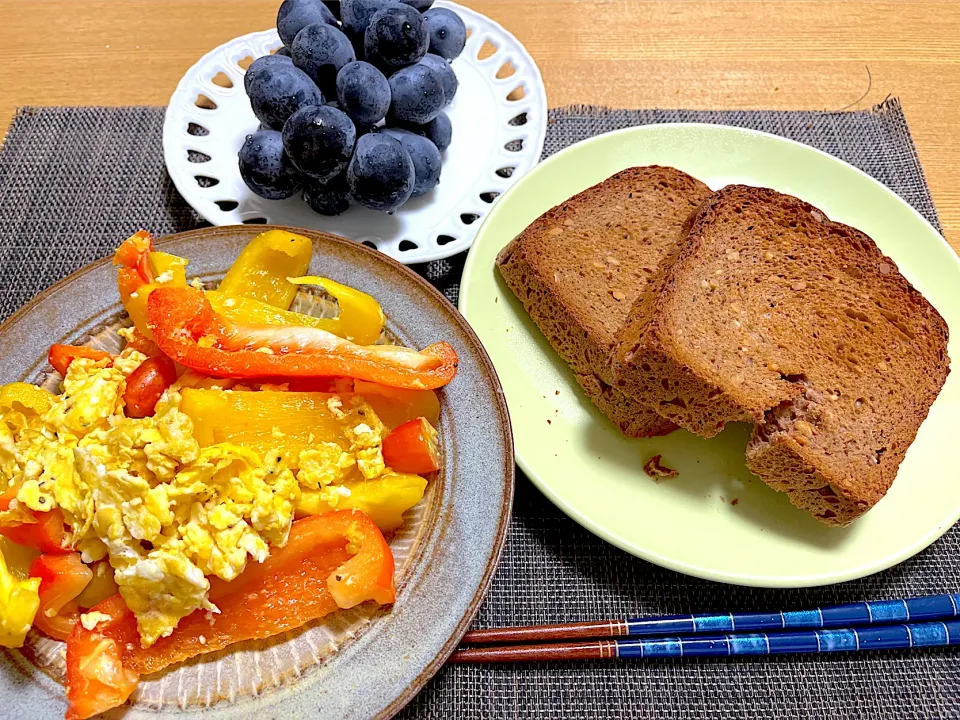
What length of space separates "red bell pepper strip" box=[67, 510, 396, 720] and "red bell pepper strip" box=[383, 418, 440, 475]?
0.33ft

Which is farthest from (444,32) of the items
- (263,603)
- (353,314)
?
(263,603)

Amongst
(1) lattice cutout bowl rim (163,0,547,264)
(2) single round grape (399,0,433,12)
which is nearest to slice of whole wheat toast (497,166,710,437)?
(1) lattice cutout bowl rim (163,0,547,264)

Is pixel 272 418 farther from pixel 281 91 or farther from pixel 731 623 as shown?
pixel 731 623

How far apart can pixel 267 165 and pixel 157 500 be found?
763 mm

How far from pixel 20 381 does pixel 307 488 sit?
51cm

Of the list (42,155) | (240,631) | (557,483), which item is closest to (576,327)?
(557,483)

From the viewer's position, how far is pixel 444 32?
59.5 inches

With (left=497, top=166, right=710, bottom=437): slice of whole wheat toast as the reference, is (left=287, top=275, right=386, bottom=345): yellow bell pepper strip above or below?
above

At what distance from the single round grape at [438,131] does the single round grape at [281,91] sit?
0.24 meters

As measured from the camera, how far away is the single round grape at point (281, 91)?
A: 1348 millimetres

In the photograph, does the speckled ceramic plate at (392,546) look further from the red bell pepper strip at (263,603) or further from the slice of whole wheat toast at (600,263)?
the slice of whole wheat toast at (600,263)

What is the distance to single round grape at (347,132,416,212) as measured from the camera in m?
1.34

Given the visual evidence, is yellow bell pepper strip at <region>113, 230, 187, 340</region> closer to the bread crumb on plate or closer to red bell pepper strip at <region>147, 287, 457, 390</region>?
red bell pepper strip at <region>147, 287, 457, 390</region>

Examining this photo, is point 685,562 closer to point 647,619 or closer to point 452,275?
point 647,619
